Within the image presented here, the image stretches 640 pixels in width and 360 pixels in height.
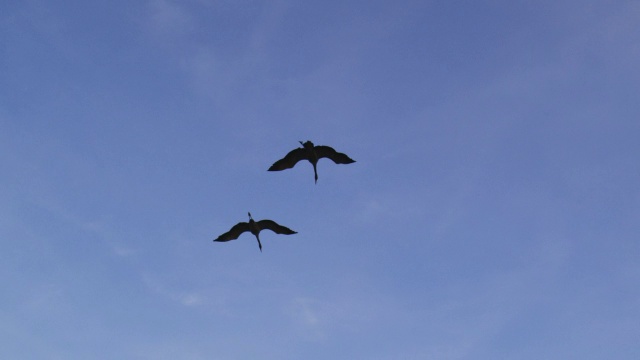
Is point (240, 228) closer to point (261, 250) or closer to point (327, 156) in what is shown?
point (261, 250)

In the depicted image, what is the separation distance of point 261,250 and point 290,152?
7619 mm

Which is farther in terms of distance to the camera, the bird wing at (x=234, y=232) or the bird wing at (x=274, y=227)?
the bird wing at (x=274, y=227)

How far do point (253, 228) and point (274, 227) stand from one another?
1.43 m

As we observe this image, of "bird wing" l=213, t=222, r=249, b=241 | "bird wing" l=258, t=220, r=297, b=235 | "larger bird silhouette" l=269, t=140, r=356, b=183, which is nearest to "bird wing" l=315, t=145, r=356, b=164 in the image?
"larger bird silhouette" l=269, t=140, r=356, b=183

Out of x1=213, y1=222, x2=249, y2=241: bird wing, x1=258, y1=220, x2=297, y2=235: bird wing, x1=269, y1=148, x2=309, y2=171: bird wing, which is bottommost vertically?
x1=213, y1=222, x2=249, y2=241: bird wing

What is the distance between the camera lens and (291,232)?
4112 centimetres

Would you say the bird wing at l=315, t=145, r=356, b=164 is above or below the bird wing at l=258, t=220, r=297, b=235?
above

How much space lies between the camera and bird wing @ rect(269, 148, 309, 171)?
1458 inches

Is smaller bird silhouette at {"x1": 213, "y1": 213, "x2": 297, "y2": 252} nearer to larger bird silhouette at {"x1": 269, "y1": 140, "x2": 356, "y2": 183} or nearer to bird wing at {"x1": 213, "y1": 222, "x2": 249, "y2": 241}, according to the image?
bird wing at {"x1": 213, "y1": 222, "x2": 249, "y2": 241}

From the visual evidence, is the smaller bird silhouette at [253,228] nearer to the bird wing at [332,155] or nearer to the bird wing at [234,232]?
the bird wing at [234,232]

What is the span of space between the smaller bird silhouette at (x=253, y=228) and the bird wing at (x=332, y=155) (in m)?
6.10

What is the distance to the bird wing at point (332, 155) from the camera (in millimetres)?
37188

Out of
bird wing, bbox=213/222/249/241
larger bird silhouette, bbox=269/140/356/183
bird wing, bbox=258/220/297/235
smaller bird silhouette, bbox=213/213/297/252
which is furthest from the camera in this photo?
bird wing, bbox=258/220/297/235

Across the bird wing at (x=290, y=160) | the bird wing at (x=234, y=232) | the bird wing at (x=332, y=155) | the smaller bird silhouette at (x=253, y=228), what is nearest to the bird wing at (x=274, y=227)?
the smaller bird silhouette at (x=253, y=228)
